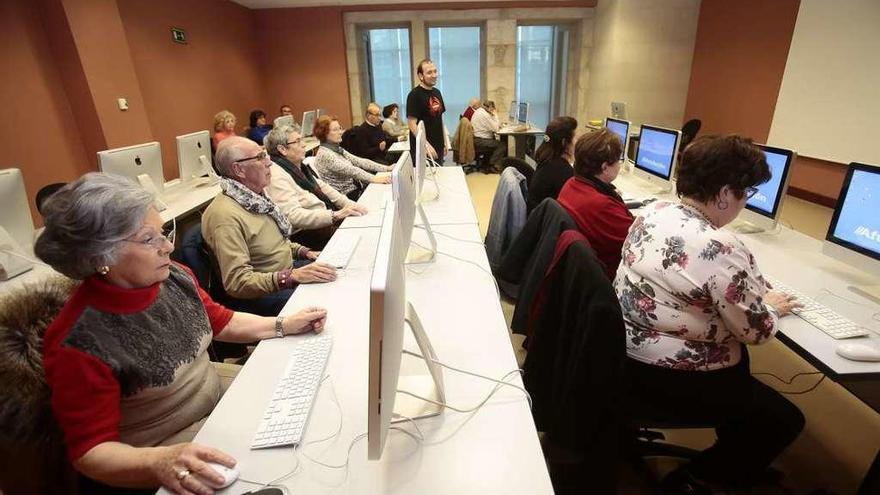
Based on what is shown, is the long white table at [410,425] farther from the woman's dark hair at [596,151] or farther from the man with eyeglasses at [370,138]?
the man with eyeglasses at [370,138]

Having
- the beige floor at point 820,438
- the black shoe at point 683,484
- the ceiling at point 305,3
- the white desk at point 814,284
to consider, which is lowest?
the beige floor at point 820,438

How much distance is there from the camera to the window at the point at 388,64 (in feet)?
28.1

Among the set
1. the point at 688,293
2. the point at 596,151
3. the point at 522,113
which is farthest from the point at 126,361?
the point at 522,113

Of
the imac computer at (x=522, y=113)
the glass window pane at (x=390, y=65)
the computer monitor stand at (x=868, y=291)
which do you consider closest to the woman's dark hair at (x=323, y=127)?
the computer monitor stand at (x=868, y=291)

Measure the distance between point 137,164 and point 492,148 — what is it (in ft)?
17.0

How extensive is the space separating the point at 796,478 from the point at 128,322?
226 cm

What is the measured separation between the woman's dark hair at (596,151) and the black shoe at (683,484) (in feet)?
4.25

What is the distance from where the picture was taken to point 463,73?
28.9ft

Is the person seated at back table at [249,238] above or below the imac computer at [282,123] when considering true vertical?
below

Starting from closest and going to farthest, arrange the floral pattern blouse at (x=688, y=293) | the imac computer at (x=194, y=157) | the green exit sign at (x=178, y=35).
A: the floral pattern blouse at (x=688, y=293) < the imac computer at (x=194, y=157) < the green exit sign at (x=178, y=35)

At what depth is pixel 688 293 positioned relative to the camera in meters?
1.21

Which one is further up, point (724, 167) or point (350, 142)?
point (724, 167)

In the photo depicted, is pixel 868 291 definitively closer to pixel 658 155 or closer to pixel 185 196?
pixel 658 155

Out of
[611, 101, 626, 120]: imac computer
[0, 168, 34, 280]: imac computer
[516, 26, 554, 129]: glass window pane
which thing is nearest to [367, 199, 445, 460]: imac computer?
[0, 168, 34, 280]: imac computer
